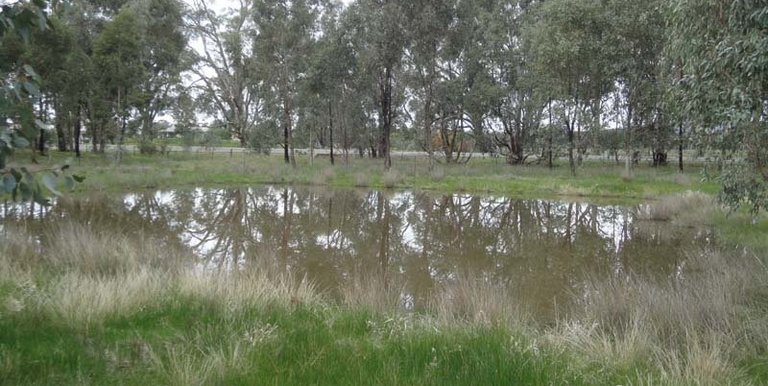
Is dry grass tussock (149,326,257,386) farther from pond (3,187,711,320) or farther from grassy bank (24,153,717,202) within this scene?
grassy bank (24,153,717,202)

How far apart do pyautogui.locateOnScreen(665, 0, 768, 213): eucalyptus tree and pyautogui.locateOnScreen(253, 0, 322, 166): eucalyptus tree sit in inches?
1076

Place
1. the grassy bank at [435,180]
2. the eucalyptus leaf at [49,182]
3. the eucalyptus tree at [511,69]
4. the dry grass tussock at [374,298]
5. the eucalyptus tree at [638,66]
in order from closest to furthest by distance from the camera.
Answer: the eucalyptus leaf at [49,182], the dry grass tussock at [374,298], the grassy bank at [435,180], the eucalyptus tree at [638,66], the eucalyptus tree at [511,69]

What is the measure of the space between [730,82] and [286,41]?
97.4 ft

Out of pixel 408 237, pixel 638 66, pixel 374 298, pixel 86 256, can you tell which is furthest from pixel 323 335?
pixel 638 66

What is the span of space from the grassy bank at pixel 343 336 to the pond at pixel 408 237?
1.41 meters

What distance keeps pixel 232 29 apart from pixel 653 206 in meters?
39.6

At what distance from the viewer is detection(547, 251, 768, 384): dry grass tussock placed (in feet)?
13.3

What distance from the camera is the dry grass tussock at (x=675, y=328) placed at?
405cm

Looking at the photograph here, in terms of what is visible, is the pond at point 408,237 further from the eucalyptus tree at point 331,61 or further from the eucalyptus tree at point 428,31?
the eucalyptus tree at point 331,61

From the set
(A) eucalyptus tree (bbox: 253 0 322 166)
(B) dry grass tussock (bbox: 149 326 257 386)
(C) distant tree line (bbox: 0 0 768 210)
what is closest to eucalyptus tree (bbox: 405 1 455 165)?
(C) distant tree line (bbox: 0 0 768 210)

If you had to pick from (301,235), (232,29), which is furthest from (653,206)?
(232,29)

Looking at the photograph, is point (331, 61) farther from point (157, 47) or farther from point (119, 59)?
point (157, 47)

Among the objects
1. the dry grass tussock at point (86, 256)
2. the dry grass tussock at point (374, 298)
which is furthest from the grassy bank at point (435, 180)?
the dry grass tussock at point (374, 298)

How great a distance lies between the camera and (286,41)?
3319cm
